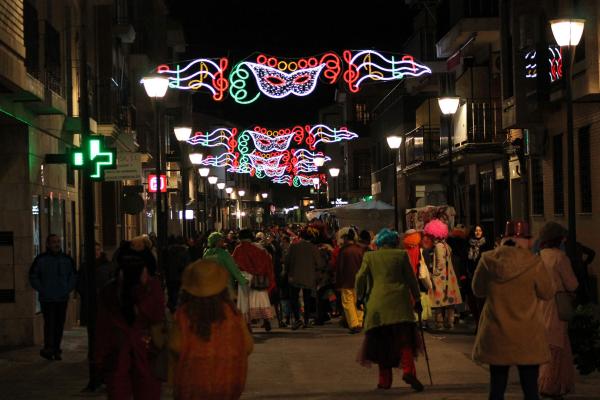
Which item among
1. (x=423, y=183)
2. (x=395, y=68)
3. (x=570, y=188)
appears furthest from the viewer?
(x=423, y=183)

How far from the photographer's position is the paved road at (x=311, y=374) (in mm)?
11508

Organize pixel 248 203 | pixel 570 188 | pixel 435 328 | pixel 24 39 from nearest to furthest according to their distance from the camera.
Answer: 1. pixel 570 188
2. pixel 24 39
3. pixel 435 328
4. pixel 248 203

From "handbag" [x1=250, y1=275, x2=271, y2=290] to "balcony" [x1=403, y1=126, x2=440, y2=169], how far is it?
66.5ft

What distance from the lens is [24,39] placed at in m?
17.0

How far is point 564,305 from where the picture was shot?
33.9 feet

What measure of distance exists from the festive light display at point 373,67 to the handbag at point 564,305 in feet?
45.9

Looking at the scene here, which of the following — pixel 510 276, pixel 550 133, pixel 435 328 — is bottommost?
pixel 435 328

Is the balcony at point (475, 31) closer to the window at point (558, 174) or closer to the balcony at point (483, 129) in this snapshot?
the balcony at point (483, 129)

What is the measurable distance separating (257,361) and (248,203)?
12573cm

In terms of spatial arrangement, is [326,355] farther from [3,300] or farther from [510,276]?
[510,276]

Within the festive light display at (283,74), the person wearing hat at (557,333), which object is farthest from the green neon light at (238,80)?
the person wearing hat at (557,333)

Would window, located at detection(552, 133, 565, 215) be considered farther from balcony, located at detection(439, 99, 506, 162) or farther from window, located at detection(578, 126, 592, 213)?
balcony, located at detection(439, 99, 506, 162)

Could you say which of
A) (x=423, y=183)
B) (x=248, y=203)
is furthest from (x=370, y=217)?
(x=248, y=203)

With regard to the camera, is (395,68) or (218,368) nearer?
(218,368)
